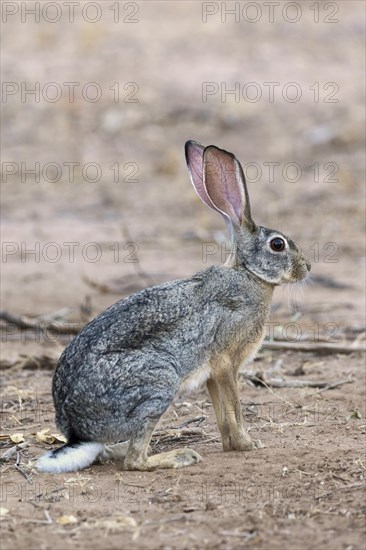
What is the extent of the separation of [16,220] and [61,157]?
8.02 feet

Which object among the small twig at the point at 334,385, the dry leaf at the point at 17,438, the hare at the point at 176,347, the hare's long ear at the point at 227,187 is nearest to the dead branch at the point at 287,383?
the small twig at the point at 334,385

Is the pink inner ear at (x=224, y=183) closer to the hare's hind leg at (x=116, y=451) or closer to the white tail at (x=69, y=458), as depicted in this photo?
the hare's hind leg at (x=116, y=451)

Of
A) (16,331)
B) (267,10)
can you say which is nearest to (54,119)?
(267,10)

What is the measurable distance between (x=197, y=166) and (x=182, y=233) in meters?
6.62

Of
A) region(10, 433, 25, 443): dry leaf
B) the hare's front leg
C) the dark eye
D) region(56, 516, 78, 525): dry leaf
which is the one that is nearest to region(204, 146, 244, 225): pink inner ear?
the dark eye

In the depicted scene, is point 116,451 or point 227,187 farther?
point 227,187

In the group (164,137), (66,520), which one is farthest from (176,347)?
(164,137)

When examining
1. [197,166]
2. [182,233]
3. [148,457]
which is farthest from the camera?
[182,233]

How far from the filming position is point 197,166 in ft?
22.3

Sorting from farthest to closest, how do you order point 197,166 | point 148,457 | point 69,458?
point 197,166 < point 148,457 < point 69,458

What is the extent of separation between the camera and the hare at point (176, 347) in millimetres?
5996

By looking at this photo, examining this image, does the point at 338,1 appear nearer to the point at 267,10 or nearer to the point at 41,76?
the point at 267,10

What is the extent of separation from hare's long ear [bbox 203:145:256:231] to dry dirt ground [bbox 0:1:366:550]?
130 centimetres

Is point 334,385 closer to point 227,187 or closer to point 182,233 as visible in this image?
point 227,187
